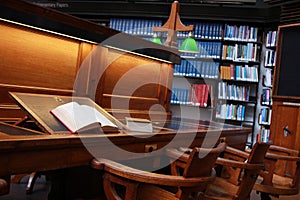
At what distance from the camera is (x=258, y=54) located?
5.69 metres

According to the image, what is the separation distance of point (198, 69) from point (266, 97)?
47.1 inches

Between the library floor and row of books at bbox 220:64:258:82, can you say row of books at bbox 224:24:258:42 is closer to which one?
row of books at bbox 220:64:258:82

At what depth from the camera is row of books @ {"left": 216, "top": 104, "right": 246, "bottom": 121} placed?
5617mm

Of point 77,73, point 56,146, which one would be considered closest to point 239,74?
point 77,73

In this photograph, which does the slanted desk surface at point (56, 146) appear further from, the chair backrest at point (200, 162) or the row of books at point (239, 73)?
the row of books at point (239, 73)

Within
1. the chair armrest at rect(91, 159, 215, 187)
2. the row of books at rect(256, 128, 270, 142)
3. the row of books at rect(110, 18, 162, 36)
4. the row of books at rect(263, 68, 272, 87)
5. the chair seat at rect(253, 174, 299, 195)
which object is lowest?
the chair seat at rect(253, 174, 299, 195)

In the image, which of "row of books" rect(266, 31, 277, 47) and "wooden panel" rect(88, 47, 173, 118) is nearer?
"wooden panel" rect(88, 47, 173, 118)

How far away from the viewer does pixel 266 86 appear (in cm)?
555

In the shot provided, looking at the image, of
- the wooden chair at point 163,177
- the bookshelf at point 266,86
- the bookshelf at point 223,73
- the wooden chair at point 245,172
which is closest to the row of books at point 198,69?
the bookshelf at point 223,73

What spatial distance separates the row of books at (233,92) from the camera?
5.62m

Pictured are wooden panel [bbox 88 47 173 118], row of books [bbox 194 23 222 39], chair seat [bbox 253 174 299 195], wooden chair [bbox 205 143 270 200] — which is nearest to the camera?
wooden chair [bbox 205 143 270 200]

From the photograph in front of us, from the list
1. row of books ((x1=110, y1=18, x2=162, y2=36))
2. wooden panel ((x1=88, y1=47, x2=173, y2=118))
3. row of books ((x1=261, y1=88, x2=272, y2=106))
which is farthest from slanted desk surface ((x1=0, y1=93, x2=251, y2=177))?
row of books ((x1=110, y1=18, x2=162, y2=36))

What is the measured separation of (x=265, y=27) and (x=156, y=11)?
A: 1884 mm

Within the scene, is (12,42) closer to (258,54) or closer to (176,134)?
(176,134)
